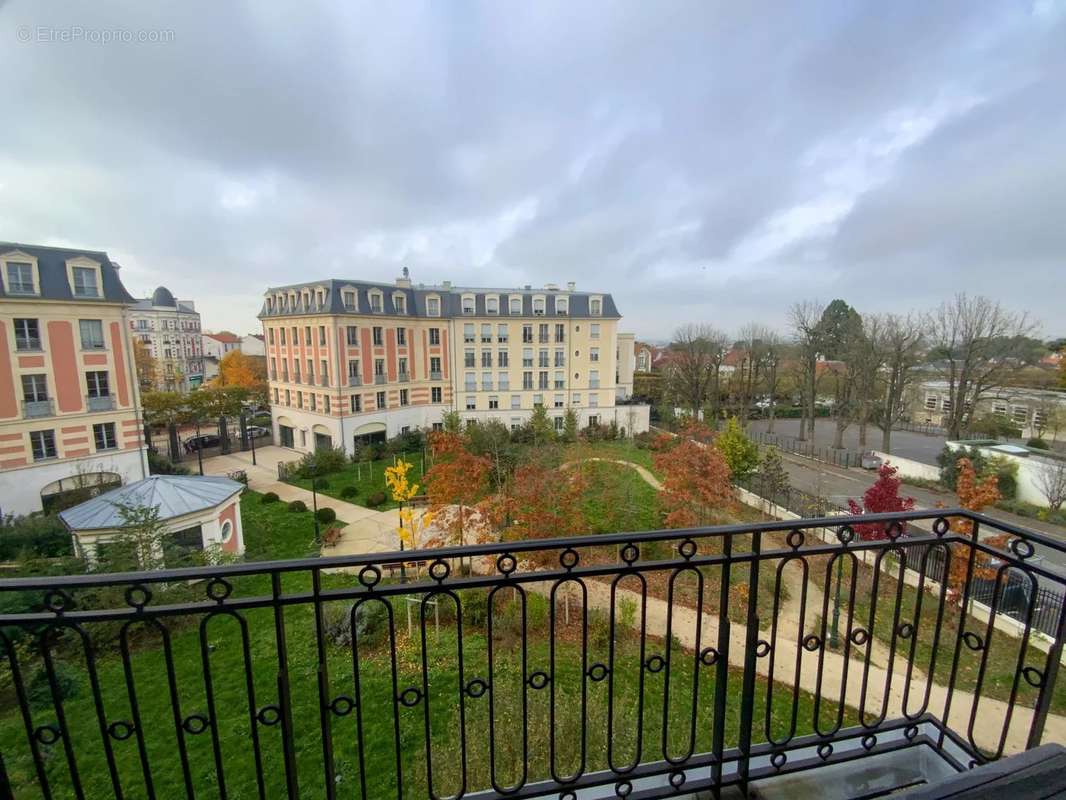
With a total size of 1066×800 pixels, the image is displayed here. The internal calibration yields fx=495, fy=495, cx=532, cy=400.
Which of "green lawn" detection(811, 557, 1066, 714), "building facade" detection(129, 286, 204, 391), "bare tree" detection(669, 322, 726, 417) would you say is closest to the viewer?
"green lawn" detection(811, 557, 1066, 714)

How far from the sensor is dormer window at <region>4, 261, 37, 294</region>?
13961mm

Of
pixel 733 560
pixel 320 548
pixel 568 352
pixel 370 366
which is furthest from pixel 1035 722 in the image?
pixel 568 352

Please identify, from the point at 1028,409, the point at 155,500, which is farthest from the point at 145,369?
the point at 1028,409

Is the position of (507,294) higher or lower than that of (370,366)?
higher

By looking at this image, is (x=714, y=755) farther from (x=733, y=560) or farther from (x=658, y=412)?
(x=658, y=412)

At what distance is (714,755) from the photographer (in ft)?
7.16

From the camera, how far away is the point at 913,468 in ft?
70.2

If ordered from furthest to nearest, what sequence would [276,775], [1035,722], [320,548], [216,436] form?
[216,436], [320,548], [276,775], [1035,722]

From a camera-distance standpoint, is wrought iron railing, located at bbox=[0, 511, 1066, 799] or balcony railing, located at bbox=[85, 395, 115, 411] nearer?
wrought iron railing, located at bbox=[0, 511, 1066, 799]

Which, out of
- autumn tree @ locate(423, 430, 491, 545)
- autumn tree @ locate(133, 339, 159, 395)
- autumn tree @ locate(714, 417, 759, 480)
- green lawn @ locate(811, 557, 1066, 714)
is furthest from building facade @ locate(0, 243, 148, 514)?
autumn tree @ locate(133, 339, 159, 395)

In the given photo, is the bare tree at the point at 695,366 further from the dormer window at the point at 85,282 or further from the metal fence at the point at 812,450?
the dormer window at the point at 85,282

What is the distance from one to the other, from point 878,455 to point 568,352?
1567 centimetres

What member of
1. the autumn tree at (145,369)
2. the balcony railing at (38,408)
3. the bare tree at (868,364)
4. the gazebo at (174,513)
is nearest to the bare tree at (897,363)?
the bare tree at (868,364)

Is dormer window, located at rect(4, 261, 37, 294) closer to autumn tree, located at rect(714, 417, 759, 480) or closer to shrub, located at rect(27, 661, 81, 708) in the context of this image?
shrub, located at rect(27, 661, 81, 708)
